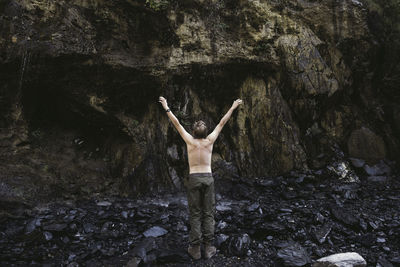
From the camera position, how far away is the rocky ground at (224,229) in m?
4.51

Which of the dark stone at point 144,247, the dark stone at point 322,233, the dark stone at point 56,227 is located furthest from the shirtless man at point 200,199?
the dark stone at point 56,227

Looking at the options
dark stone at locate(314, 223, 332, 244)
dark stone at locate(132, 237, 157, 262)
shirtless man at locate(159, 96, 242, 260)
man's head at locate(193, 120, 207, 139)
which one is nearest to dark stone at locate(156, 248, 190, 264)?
shirtless man at locate(159, 96, 242, 260)

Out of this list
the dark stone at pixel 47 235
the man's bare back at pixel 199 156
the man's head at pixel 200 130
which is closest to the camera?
the man's bare back at pixel 199 156

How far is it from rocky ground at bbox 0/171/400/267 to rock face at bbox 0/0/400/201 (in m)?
0.97

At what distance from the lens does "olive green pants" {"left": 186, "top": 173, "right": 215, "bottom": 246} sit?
177 inches

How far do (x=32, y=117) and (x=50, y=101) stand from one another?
0.63 m

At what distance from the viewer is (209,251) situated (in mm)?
4488

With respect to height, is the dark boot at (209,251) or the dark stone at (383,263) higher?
the dark boot at (209,251)

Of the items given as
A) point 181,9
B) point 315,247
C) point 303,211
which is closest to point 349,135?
point 303,211

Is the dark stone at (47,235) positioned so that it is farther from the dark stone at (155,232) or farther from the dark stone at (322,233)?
the dark stone at (322,233)

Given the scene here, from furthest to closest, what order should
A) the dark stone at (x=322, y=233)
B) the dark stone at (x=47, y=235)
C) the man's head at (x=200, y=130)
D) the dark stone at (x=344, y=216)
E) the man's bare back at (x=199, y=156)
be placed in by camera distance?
the dark stone at (x=344, y=216), the dark stone at (x=322, y=233), the dark stone at (x=47, y=235), the man's head at (x=200, y=130), the man's bare back at (x=199, y=156)

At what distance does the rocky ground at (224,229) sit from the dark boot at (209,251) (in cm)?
7

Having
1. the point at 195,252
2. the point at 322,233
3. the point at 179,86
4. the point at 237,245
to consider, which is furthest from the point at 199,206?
the point at 179,86

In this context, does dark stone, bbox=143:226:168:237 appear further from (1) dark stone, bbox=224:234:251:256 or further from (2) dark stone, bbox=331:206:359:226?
(2) dark stone, bbox=331:206:359:226
